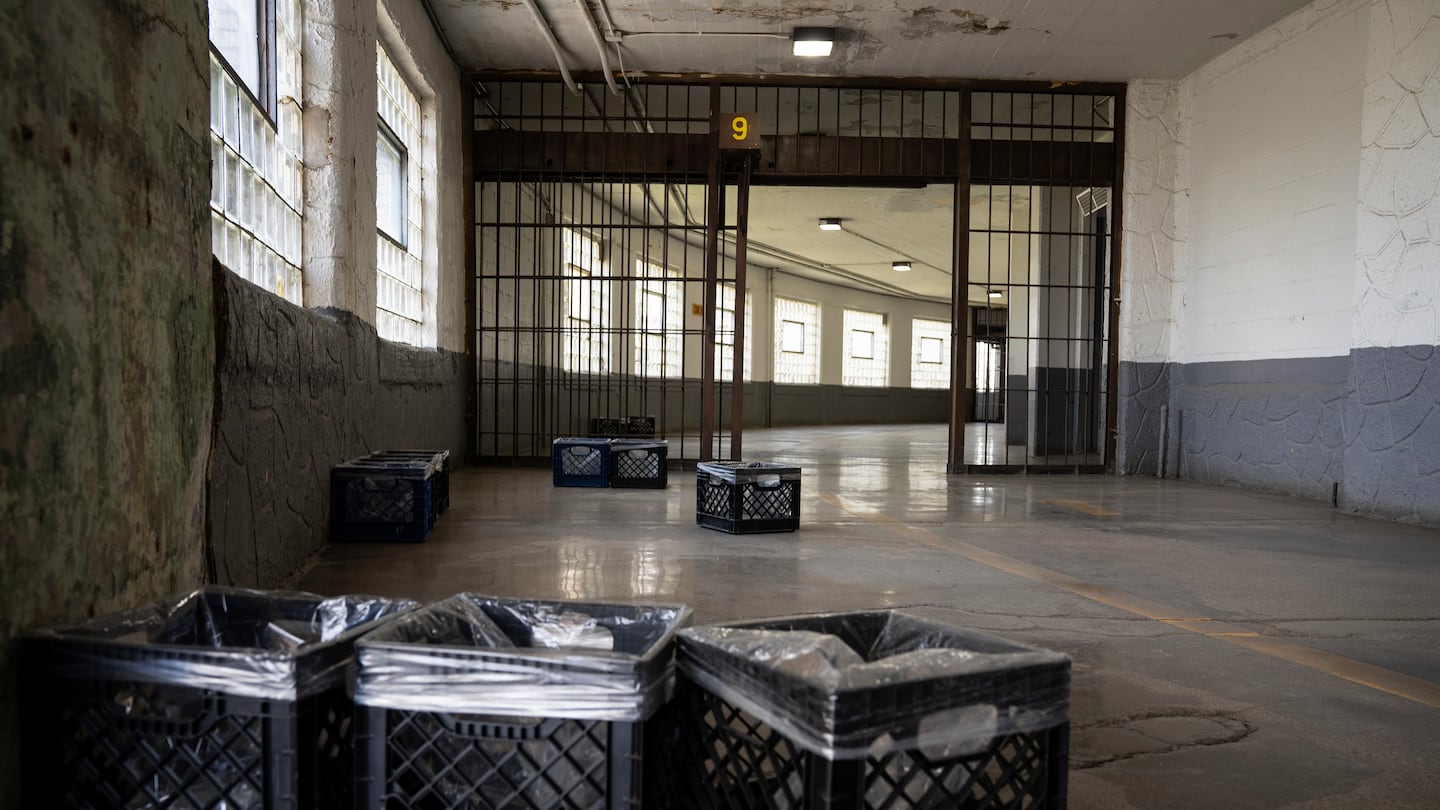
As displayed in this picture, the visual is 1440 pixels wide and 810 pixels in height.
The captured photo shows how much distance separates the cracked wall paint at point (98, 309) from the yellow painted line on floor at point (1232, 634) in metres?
3.43

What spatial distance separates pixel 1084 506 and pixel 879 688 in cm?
650

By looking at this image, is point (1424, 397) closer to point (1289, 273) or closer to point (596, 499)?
point (1289, 273)

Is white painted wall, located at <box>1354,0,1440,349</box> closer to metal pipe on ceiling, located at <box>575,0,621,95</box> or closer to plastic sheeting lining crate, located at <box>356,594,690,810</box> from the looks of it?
metal pipe on ceiling, located at <box>575,0,621,95</box>

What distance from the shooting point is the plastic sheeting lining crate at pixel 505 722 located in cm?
140

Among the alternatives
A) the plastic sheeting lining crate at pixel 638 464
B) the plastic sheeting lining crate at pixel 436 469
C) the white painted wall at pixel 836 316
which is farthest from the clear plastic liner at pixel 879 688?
the white painted wall at pixel 836 316

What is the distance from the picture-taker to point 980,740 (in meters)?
1.42

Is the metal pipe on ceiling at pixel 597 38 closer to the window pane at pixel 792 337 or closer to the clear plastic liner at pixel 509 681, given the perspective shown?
the clear plastic liner at pixel 509 681

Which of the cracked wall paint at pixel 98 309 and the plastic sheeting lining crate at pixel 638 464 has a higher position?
the cracked wall paint at pixel 98 309

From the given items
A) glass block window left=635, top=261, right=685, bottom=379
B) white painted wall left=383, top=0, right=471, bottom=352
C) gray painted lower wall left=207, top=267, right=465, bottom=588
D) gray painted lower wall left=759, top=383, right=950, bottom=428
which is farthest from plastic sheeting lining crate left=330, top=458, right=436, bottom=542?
gray painted lower wall left=759, top=383, right=950, bottom=428

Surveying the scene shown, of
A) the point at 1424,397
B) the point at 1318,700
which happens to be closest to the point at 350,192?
the point at 1318,700

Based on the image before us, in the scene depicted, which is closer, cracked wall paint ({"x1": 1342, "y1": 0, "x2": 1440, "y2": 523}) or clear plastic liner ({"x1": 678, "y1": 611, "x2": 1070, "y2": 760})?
clear plastic liner ({"x1": 678, "y1": 611, "x2": 1070, "y2": 760})

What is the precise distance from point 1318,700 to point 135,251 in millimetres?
3379

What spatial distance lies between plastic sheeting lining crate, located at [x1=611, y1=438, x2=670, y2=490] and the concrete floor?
36cm

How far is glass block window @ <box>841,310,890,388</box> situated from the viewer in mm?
25047
